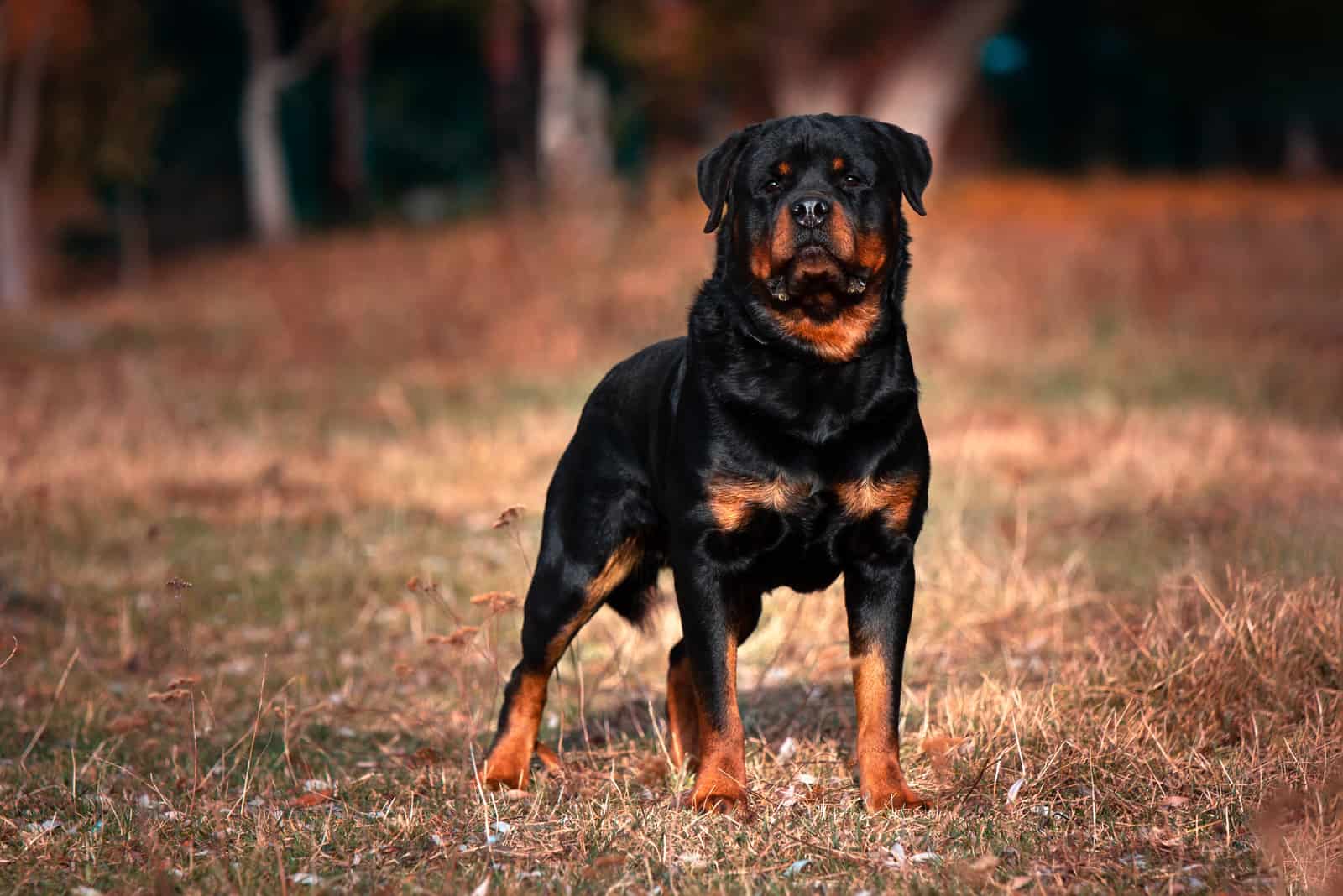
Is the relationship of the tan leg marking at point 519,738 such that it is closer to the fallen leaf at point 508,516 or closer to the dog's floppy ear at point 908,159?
the fallen leaf at point 508,516

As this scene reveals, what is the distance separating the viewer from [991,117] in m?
29.4

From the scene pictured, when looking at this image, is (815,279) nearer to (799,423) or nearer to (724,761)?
(799,423)

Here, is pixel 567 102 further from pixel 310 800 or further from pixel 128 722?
pixel 310 800

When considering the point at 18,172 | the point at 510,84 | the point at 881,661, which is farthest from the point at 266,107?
the point at 881,661

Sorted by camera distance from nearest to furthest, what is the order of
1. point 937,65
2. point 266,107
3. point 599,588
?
point 599,588
point 937,65
point 266,107

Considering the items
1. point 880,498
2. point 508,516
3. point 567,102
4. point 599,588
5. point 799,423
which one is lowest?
point 599,588

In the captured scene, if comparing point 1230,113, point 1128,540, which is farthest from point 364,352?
point 1230,113

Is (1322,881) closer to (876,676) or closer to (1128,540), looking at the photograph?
(876,676)

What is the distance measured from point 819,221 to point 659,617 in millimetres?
1569

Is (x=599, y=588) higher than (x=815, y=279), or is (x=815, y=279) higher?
(x=815, y=279)

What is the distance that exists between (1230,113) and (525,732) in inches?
1128

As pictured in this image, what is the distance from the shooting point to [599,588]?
4668mm

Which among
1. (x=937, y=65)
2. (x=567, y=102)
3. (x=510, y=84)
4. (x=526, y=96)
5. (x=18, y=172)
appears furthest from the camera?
(x=526, y=96)

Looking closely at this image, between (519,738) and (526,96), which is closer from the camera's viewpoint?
(519,738)
